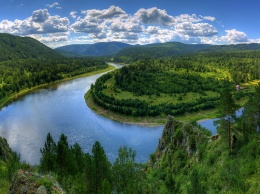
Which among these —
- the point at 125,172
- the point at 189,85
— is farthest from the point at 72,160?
the point at 189,85

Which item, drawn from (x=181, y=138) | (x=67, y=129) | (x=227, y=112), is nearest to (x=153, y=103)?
(x=67, y=129)

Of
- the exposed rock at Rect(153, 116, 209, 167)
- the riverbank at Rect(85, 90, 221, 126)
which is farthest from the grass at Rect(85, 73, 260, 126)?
the exposed rock at Rect(153, 116, 209, 167)

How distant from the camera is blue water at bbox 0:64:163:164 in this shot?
102 metres

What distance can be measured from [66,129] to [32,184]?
101156 mm

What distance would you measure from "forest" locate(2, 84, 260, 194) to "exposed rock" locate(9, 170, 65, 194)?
687 cm

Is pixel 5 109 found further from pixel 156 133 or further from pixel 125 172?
pixel 125 172

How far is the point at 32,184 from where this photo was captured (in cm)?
2192

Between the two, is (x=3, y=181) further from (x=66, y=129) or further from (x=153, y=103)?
(x=153, y=103)

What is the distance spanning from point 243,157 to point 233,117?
25.5 ft

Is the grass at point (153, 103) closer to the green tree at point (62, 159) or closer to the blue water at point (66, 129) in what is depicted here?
the blue water at point (66, 129)

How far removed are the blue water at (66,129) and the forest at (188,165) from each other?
36.0m

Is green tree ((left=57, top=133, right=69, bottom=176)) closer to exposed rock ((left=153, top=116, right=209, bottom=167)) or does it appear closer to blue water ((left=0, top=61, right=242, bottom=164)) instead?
exposed rock ((left=153, top=116, right=209, bottom=167))

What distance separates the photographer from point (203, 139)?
54531mm

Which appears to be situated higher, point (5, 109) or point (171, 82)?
point (171, 82)
